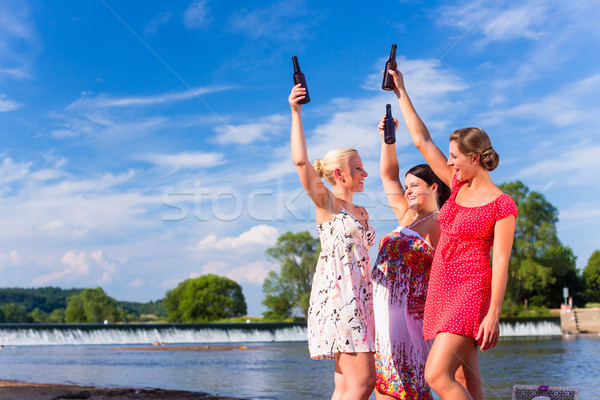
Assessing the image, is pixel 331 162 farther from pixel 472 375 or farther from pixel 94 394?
pixel 94 394

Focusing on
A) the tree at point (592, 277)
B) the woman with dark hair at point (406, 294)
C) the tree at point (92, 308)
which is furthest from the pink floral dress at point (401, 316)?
the tree at point (92, 308)

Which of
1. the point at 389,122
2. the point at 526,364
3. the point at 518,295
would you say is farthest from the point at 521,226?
the point at 389,122

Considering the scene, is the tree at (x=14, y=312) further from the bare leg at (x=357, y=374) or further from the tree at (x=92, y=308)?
the bare leg at (x=357, y=374)

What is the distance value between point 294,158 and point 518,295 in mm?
51030

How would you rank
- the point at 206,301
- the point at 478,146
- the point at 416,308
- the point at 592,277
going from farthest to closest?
the point at 206,301
the point at 592,277
the point at 416,308
the point at 478,146

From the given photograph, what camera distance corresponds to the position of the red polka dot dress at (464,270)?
2.93 metres

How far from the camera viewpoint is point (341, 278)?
3.36m

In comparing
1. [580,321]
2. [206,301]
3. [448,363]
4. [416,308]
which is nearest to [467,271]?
[448,363]

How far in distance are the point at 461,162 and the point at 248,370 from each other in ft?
54.0

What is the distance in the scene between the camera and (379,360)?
11.8 ft

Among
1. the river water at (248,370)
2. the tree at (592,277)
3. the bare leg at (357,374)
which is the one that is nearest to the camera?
the bare leg at (357,374)

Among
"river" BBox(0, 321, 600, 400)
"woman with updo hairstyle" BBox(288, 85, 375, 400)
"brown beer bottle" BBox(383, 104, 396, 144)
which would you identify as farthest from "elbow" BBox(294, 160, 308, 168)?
"river" BBox(0, 321, 600, 400)

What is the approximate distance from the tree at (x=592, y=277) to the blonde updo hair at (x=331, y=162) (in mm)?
66735

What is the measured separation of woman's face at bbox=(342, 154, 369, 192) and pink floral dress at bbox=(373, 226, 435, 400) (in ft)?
1.35
